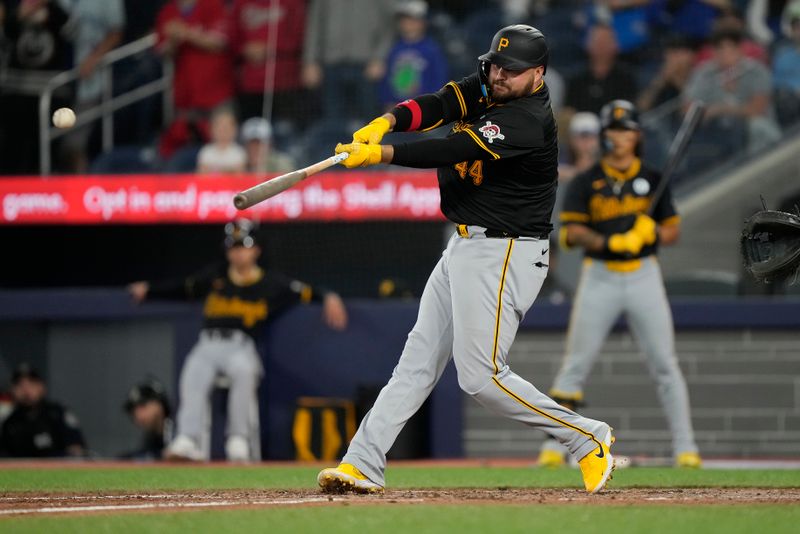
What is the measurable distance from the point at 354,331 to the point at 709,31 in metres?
Answer: 3.91

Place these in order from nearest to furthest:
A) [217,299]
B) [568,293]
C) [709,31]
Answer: [217,299], [568,293], [709,31]

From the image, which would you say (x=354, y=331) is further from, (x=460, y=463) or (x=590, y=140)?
(x=590, y=140)

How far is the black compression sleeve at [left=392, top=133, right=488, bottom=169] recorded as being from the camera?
5.11m

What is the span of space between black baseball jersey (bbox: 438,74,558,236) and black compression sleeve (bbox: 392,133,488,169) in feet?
0.54

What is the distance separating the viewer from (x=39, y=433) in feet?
32.5

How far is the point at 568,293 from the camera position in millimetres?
10281

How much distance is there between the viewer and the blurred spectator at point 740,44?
10.5 meters

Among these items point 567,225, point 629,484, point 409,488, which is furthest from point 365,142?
point 567,225

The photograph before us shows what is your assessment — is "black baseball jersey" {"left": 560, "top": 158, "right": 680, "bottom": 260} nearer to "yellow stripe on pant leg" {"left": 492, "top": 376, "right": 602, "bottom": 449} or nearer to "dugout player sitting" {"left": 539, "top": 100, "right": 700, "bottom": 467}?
"dugout player sitting" {"left": 539, "top": 100, "right": 700, "bottom": 467}

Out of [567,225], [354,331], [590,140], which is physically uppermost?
[590,140]

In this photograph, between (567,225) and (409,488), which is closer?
(409,488)

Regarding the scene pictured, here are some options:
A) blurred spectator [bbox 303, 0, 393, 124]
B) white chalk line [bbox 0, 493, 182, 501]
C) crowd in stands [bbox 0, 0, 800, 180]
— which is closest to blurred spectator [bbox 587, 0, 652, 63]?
crowd in stands [bbox 0, 0, 800, 180]

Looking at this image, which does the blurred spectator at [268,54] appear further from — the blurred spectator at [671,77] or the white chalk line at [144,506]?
the white chalk line at [144,506]

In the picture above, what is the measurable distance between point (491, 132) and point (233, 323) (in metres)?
4.67
